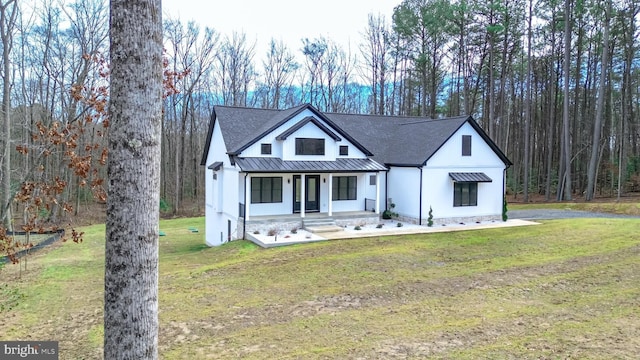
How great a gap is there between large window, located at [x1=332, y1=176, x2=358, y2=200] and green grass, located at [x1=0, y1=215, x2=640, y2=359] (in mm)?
4531

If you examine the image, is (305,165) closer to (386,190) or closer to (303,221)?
(303,221)

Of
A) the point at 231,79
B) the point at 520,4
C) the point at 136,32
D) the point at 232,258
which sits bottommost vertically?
the point at 232,258

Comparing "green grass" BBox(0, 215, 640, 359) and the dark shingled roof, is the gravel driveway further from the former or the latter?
"green grass" BBox(0, 215, 640, 359)

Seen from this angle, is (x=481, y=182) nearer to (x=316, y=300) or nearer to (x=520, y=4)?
(x=316, y=300)

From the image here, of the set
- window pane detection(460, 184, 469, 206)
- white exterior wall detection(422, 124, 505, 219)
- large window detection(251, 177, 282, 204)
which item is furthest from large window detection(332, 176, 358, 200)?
window pane detection(460, 184, 469, 206)

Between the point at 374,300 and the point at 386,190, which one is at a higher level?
the point at 386,190

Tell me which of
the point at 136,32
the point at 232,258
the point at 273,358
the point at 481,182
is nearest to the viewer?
the point at 136,32

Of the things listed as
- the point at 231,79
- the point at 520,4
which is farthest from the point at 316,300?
the point at 231,79

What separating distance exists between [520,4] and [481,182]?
18112 mm

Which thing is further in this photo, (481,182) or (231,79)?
(231,79)

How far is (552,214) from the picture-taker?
74.4 feet

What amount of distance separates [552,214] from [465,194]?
635cm

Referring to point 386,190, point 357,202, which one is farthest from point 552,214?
point 357,202

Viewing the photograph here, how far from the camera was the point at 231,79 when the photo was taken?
38406 millimetres
